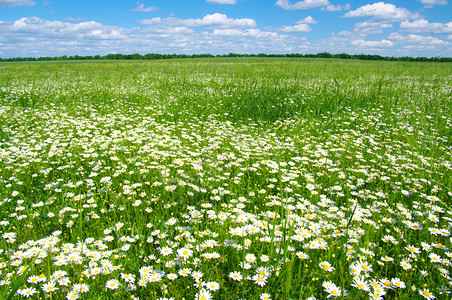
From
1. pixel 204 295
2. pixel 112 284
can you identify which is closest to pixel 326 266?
pixel 204 295

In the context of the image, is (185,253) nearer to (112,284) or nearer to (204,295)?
(204,295)

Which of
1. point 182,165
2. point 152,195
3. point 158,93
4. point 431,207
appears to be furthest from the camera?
point 158,93

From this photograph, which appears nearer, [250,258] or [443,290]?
[443,290]

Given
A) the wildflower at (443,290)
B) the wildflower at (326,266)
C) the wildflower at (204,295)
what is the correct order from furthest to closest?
1. the wildflower at (326,266)
2. the wildflower at (443,290)
3. the wildflower at (204,295)

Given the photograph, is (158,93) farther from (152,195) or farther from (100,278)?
(100,278)

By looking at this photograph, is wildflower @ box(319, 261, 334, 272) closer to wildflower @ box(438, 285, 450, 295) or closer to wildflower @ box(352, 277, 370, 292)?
wildflower @ box(352, 277, 370, 292)

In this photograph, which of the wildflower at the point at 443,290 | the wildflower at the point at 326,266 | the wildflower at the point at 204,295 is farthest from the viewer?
the wildflower at the point at 326,266

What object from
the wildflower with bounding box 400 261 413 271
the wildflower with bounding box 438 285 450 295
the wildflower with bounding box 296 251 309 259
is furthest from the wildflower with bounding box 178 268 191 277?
the wildflower with bounding box 438 285 450 295

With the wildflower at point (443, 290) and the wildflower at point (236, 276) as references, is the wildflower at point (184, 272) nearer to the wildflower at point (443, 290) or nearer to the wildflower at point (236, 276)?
the wildflower at point (236, 276)

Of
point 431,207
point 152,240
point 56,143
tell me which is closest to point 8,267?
point 152,240

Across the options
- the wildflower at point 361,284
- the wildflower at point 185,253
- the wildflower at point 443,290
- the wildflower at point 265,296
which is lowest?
the wildflower at point 443,290

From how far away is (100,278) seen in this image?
2.07m

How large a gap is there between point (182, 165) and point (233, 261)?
2.06 m

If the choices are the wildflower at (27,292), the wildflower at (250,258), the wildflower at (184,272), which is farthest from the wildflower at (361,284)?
the wildflower at (27,292)
